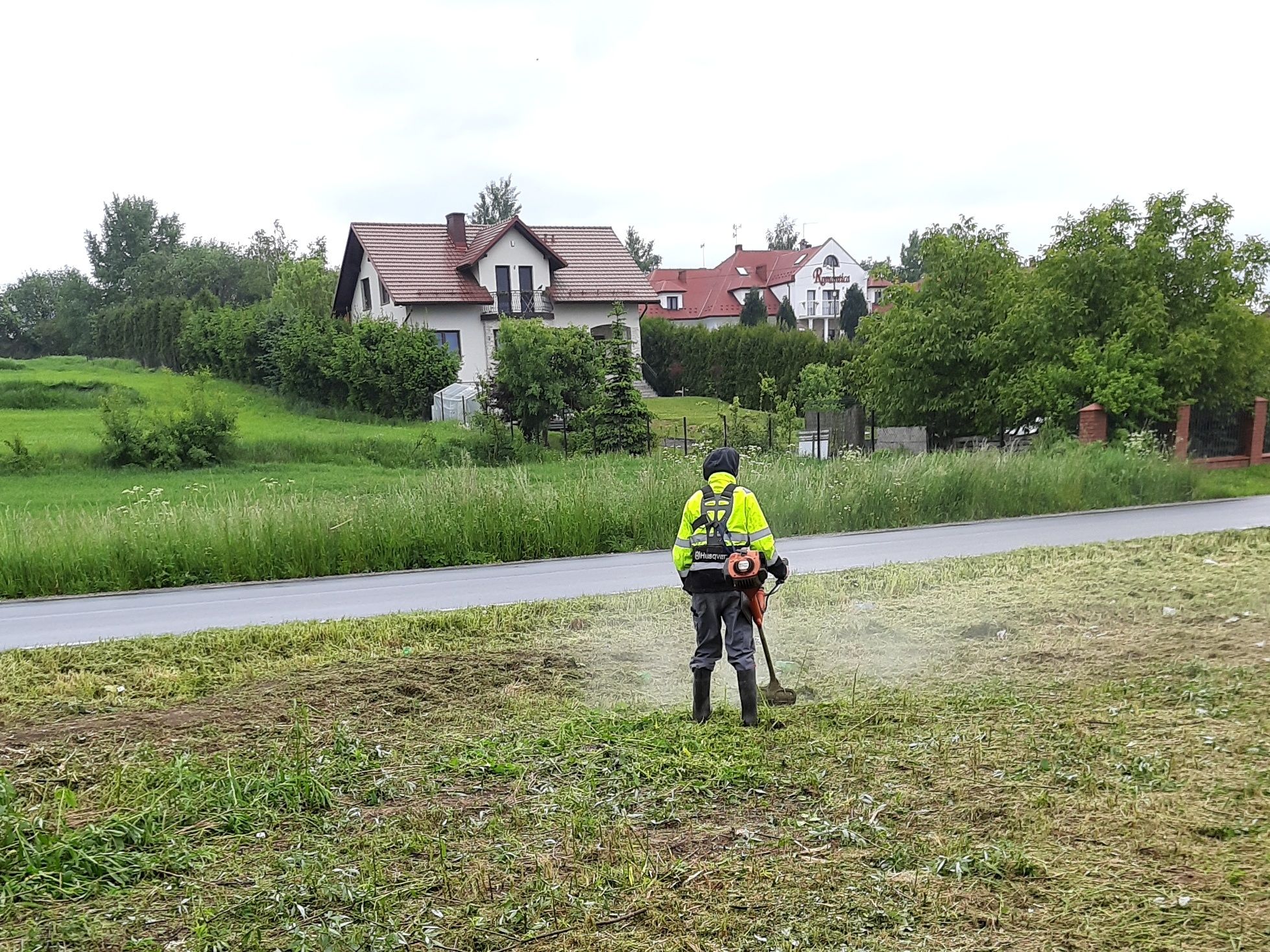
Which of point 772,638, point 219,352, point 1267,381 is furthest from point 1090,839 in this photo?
point 219,352

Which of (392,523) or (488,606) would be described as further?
(392,523)

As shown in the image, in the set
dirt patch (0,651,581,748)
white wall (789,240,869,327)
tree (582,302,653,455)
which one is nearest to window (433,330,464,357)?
tree (582,302,653,455)

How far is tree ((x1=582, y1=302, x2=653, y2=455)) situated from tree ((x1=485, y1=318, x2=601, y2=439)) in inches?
28.5

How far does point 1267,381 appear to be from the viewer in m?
23.4

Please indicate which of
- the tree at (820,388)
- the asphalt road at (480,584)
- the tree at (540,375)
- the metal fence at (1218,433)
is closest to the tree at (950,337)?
the metal fence at (1218,433)

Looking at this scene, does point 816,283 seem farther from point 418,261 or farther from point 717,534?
point 717,534

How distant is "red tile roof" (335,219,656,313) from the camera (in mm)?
41250

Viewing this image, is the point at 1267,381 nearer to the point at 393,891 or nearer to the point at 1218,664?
the point at 1218,664

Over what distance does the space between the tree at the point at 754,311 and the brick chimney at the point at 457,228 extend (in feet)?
78.3

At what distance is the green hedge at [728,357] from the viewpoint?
140 feet

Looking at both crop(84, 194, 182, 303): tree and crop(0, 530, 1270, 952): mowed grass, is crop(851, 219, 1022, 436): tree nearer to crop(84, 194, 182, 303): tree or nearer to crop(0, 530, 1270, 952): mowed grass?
crop(0, 530, 1270, 952): mowed grass

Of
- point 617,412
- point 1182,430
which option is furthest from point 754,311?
point 1182,430

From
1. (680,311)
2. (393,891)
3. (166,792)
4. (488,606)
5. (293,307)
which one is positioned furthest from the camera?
(680,311)

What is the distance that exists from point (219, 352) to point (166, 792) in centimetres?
4307
